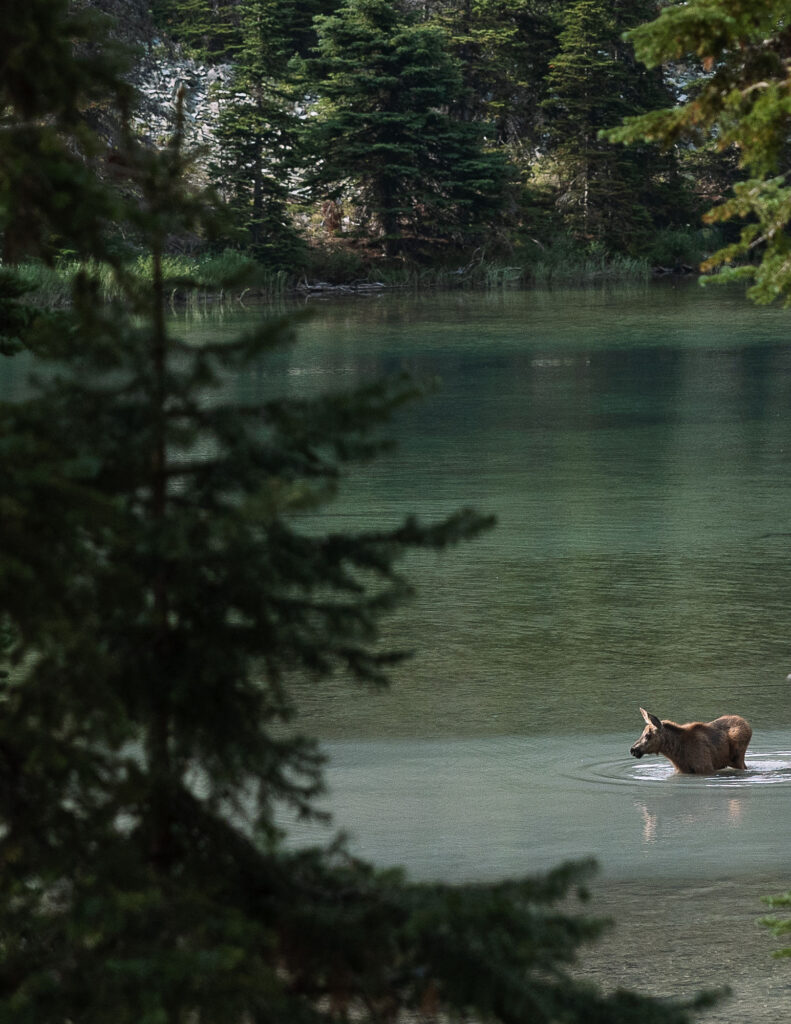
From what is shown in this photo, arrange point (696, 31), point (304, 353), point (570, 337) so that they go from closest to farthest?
point (696, 31) → point (304, 353) → point (570, 337)

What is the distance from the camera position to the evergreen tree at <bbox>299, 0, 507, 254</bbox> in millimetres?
48625

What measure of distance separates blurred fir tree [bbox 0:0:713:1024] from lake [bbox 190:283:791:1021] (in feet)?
1.08

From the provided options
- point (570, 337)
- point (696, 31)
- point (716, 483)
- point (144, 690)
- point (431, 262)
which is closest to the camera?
point (144, 690)

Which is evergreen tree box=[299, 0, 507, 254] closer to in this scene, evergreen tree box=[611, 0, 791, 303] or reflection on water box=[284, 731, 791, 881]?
reflection on water box=[284, 731, 791, 881]

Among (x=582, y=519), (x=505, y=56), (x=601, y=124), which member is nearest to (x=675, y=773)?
(x=582, y=519)

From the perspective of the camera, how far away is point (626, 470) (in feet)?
61.1

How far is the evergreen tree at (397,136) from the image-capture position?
1914 inches

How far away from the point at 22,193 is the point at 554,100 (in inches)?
1996

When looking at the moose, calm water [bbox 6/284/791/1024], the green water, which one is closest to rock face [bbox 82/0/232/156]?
the green water

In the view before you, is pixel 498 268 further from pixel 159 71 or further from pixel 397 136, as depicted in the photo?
pixel 159 71

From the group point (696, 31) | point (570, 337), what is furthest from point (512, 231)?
point (696, 31)

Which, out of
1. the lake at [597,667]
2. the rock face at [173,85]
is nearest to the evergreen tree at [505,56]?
the rock face at [173,85]

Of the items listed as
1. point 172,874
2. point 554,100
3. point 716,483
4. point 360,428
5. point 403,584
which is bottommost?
point 716,483

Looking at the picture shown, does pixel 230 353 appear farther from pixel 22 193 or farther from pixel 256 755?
pixel 256 755
